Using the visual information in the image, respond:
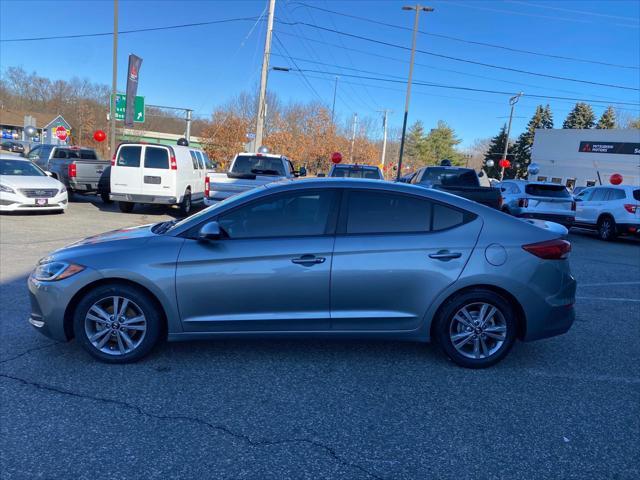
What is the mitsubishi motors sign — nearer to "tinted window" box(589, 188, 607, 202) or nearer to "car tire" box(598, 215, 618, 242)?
"tinted window" box(589, 188, 607, 202)

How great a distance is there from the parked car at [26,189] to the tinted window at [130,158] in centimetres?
165

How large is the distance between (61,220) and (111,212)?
2383 mm

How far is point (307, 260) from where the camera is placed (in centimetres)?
377

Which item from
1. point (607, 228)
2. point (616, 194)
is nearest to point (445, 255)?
point (607, 228)

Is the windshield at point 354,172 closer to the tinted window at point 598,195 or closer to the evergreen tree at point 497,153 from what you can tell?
the tinted window at point 598,195

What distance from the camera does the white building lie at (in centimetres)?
3947

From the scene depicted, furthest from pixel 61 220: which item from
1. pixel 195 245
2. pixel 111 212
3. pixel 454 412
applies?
pixel 454 412

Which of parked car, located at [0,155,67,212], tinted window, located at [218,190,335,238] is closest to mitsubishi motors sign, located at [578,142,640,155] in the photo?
parked car, located at [0,155,67,212]

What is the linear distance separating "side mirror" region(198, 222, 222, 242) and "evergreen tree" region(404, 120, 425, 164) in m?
87.2

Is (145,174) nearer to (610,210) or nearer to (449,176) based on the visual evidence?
(449,176)

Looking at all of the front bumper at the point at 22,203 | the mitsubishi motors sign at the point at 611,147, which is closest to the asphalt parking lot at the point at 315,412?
the front bumper at the point at 22,203

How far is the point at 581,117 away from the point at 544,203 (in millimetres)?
68443

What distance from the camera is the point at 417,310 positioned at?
3906 mm

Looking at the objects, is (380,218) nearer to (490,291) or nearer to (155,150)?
(490,291)
